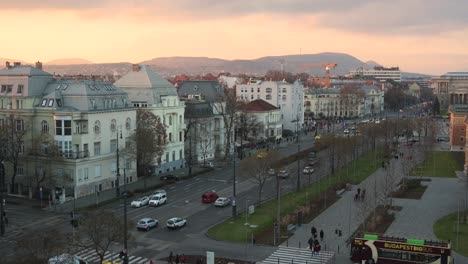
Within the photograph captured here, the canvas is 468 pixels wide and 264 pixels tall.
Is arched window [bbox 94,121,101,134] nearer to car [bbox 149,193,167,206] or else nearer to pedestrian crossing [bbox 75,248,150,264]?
car [bbox 149,193,167,206]

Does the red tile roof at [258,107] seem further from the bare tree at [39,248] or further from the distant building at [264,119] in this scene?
the bare tree at [39,248]

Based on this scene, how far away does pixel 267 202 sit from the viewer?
4534cm

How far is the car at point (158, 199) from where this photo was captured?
1722 inches

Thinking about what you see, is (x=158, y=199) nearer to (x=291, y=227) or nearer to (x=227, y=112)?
(x=291, y=227)

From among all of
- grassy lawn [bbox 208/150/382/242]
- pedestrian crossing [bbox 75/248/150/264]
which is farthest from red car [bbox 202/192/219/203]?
pedestrian crossing [bbox 75/248/150/264]

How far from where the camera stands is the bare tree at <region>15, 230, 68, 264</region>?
23.2 metres

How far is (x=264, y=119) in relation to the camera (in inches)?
3511

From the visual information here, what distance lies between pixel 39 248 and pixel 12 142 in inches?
968

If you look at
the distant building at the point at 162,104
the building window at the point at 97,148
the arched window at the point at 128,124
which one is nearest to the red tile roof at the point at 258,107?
the distant building at the point at 162,104

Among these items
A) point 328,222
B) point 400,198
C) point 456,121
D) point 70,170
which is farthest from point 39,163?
point 456,121

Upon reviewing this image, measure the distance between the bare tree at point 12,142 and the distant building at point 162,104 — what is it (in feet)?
46.6

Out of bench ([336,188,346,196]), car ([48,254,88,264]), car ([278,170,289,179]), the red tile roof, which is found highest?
the red tile roof

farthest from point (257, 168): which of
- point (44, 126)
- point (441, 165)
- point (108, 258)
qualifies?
point (441, 165)

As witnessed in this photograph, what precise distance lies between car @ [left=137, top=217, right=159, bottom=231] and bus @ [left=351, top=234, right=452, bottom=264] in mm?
13856
